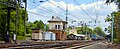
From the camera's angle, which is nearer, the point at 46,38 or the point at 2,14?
the point at 2,14

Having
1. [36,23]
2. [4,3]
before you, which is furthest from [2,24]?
[36,23]

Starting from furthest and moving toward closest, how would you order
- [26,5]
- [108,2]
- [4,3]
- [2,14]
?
1. [2,14]
2. [4,3]
3. [26,5]
4. [108,2]

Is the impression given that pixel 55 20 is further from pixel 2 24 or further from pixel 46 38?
pixel 2 24

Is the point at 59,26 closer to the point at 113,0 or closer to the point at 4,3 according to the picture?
the point at 4,3

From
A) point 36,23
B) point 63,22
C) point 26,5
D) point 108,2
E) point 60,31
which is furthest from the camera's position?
point 36,23

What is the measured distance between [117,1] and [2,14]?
57444 mm

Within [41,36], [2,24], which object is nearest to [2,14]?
[2,24]

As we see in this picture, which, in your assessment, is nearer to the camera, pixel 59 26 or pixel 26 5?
pixel 26 5

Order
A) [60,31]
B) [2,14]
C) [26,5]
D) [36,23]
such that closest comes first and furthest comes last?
1. [26,5]
2. [2,14]
3. [60,31]
4. [36,23]

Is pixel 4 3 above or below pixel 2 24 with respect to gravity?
above

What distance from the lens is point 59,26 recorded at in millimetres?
103000

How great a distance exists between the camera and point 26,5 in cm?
5791

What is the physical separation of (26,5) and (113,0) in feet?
132

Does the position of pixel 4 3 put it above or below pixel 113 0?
above
